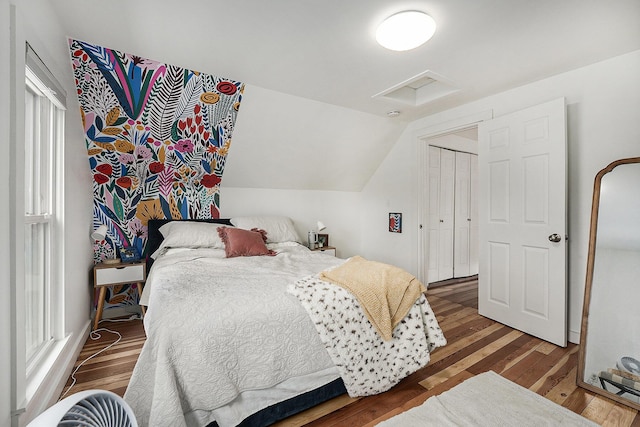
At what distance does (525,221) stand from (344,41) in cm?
223

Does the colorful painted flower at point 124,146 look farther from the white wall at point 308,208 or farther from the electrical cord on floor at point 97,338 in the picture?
the electrical cord on floor at point 97,338

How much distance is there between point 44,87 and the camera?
5.35ft

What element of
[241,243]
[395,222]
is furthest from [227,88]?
[395,222]

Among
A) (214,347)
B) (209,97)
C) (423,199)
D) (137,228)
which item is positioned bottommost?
(214,347)

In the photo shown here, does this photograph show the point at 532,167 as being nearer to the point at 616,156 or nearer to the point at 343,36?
the point at 616,156

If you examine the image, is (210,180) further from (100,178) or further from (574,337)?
(574,337)

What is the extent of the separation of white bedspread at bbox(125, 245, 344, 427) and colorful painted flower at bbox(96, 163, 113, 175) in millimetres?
1766

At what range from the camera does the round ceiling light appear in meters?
1.74

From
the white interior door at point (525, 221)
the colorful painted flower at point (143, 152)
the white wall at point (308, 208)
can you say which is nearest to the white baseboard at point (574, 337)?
the white interior door at point (525, 221)

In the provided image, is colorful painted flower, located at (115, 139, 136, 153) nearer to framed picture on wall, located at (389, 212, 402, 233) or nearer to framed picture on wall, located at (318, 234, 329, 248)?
framed picture on wall, located at (318, 234, 329, 248)

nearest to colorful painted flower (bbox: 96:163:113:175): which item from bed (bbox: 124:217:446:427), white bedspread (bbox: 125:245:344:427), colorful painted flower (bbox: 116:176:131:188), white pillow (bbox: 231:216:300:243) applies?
colorful painted flower (bbox: 116:176:131:188)

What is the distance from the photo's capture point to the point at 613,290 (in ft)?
6.46

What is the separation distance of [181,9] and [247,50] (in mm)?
524

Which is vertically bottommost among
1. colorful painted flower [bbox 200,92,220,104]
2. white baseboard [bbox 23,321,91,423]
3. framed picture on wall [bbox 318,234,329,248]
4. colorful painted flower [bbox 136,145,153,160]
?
white baseboard [bbox 23,321,91,423]
